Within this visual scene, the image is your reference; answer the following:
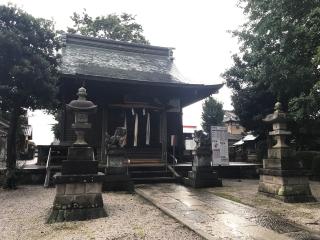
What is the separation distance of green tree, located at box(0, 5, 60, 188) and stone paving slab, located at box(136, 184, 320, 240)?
555 cm

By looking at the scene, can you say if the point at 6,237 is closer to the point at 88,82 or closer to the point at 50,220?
the point at 50,220

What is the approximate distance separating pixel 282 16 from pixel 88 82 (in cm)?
849

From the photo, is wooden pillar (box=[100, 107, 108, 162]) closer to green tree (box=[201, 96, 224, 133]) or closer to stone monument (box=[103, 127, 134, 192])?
stone monument (box=[103, 127, 134, 192])

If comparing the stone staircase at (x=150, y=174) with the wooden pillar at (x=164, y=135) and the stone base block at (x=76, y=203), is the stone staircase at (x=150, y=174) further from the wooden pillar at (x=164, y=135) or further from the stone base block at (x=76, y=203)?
the stone base block at (x=76, y=203)

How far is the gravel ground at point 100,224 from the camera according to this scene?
5.20m

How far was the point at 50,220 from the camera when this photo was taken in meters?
6.14

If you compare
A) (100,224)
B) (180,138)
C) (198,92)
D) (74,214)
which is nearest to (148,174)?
(180,138)

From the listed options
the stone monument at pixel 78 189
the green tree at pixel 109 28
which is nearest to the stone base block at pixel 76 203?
the stone monument at pixel 78 189

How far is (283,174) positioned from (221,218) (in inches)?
124

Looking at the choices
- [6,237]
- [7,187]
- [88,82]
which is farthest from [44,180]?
[6,237]

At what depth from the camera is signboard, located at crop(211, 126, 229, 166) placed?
1271 centimetres

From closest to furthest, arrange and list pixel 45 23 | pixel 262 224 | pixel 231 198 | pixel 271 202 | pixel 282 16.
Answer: pixel 262 224 < pixel 271 202 < pixel 231 198 < pixel 282 16 < pixel 45 23

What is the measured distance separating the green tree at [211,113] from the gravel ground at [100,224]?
34656 millimetres

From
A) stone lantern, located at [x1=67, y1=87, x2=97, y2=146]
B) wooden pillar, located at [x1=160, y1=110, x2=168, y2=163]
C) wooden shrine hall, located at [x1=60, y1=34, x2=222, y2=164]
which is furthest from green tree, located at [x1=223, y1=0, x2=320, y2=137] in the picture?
stone lantern, located at [x1=67, y1=87, x2=97, y2=146]
